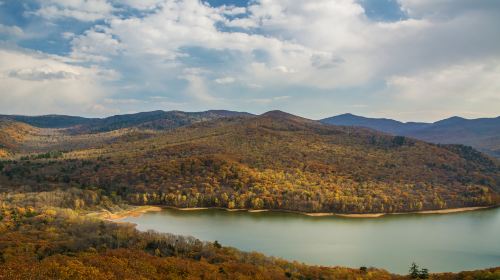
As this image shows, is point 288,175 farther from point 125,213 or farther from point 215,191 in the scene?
point 125,213

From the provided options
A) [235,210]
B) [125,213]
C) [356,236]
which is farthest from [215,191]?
[356,236]

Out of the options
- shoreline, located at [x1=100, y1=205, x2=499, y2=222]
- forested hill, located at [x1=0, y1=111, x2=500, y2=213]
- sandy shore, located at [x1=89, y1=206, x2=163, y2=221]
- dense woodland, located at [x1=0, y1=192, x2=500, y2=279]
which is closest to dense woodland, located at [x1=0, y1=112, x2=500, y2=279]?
dense woodland, located at [x1=0, y1=192, x2=500, y2=279]

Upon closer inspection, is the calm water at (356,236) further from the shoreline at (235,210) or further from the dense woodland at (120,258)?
the dense woodland at (120,258)

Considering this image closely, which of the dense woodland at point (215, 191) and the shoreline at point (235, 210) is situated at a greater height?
the dense woodland at point (215, 191)

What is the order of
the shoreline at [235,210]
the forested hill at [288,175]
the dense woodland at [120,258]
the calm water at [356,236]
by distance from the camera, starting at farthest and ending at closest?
the forested hill at [288,175]
the shoreline at [235,210]
the calm water at [356,236]
the dense woodland at [120,258]

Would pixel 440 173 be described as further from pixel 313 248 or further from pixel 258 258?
pixel 258 258

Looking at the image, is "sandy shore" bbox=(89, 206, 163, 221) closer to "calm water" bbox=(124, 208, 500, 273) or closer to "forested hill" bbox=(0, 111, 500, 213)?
"calm water" bbox=(124, 208, 500, 273)

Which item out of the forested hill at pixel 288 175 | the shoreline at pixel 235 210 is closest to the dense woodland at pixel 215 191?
the forested hill at pixel 288 175
